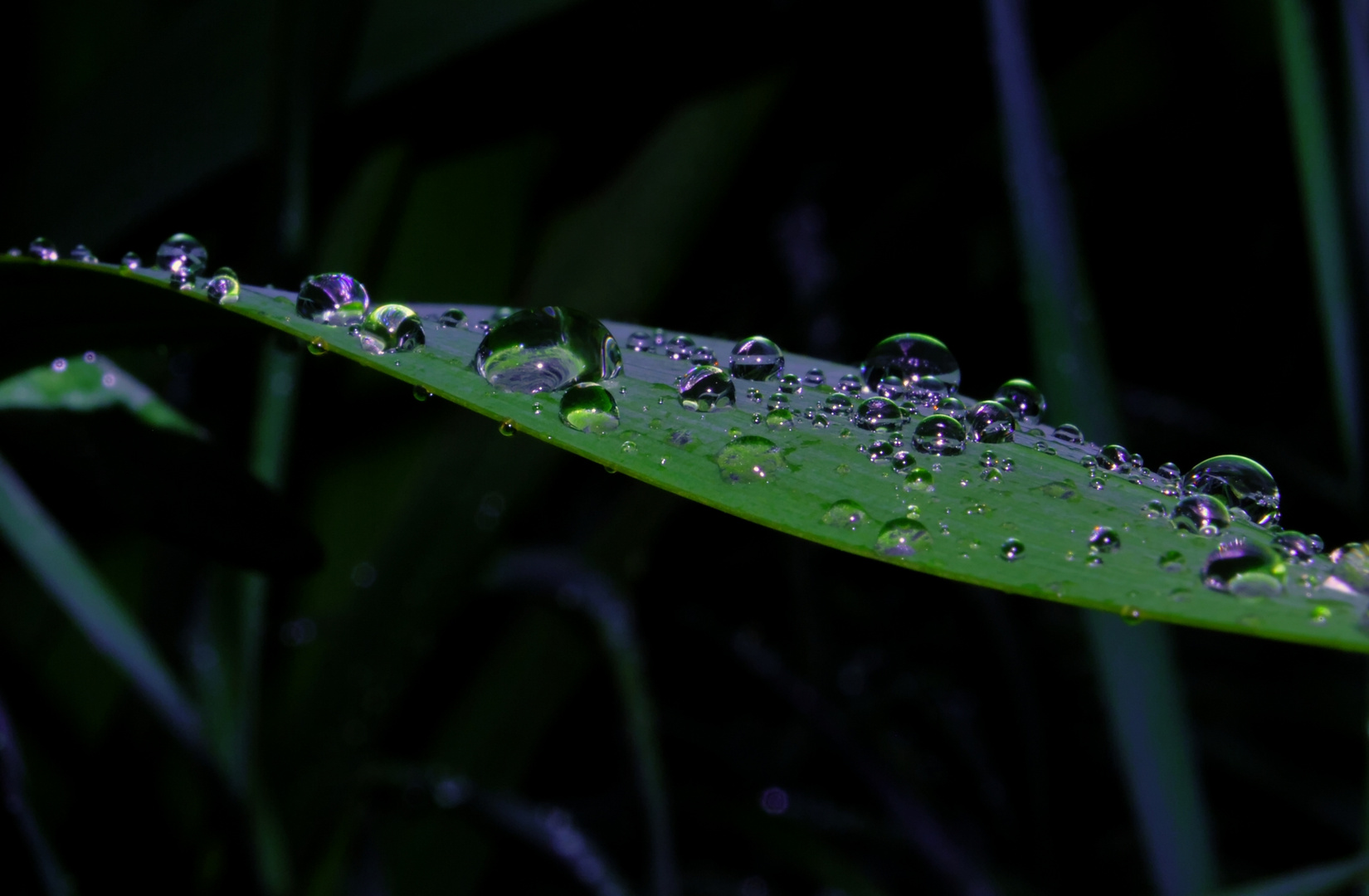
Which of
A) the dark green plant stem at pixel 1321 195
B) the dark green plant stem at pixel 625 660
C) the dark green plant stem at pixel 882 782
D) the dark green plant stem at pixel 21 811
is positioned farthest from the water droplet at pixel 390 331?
the dark green plant stem at pixel 882 782

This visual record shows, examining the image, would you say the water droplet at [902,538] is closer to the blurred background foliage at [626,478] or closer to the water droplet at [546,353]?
the water droplet at [546,353]

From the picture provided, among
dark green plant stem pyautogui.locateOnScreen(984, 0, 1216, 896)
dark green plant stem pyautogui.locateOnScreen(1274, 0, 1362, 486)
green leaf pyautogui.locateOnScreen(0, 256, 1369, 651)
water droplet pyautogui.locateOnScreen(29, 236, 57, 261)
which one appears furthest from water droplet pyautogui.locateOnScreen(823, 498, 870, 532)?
dark green plant stem pyautogui.locateOnScreen(1274, 0, 1362, 486)

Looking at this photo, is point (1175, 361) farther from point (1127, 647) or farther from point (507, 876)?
point (507, 876)

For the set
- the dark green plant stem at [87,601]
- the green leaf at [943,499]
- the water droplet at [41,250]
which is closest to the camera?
the green leaf at [943,499]

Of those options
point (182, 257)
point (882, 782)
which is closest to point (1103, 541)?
point (182, 257)

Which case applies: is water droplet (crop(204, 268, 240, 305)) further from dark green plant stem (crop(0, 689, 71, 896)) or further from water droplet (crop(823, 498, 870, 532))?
dark green plant stem (crop(0, 689, 71, 896))

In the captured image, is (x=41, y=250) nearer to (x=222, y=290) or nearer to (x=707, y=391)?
(x=222, y=290)

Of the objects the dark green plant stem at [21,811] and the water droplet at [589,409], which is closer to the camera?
the water droplet at [589,409]

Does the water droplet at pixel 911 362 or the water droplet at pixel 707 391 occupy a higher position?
the water droplet at pixel 911 362

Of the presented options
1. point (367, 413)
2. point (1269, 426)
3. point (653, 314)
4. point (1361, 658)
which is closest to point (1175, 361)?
point (1269, 426)
